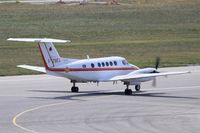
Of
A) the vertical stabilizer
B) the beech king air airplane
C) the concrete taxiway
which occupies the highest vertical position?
the vertical stabilizer

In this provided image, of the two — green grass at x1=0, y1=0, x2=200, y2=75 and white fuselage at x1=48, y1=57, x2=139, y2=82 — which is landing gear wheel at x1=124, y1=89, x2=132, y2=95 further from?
green grass at x1=0, y1=0, x2=200, y2=75

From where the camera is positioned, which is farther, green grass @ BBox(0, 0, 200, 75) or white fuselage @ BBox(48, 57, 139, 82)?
green grass @ BBox(0, 0, 200, 75)

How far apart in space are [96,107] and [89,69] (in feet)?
19.0

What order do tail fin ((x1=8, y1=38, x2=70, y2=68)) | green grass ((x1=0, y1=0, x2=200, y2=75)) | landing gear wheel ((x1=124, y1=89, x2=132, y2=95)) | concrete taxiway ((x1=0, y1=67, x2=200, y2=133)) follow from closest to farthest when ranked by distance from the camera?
concrete taxiway ((x1=0, y1=67, x2=200, y2=133)) < tail fin ((x1=8, y1=38, x2=70, y2=68)) < landing gear wheel ((x1=124, y1=89, x2=132, y2=95)) < green grass ((x1=0, y1=0, x2=200, y2=75))

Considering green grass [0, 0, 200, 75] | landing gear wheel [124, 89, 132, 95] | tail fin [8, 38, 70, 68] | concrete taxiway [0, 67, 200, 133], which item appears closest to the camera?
concrete taxiway [0, 67, 200, 133]

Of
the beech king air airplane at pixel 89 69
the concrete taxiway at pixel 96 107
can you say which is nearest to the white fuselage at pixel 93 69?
the beech king air airplane at pixel 89 69

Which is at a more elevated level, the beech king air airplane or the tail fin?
the tail fin

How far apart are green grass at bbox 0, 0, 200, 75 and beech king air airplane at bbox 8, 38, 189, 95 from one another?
1241 cm

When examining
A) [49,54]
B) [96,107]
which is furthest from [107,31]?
[96,107]

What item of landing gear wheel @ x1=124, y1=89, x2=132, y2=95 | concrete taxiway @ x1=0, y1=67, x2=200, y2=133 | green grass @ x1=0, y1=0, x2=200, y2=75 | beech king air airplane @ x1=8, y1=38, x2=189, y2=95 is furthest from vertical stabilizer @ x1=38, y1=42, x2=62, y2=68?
green grass @ x1=0, y1=0, x2=200, y2=75

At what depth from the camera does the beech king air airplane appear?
151 ft

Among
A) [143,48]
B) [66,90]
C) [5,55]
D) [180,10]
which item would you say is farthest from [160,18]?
[66,90]

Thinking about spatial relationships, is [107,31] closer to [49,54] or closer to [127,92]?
[127,92]

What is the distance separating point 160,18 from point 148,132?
6924 centimetres
